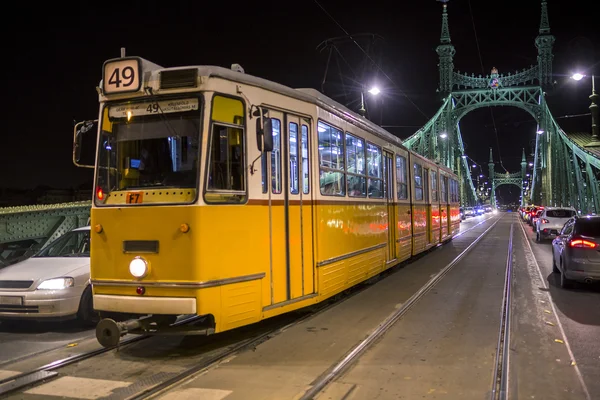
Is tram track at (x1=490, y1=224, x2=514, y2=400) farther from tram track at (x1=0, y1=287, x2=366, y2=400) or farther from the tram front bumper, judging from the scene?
the tram front bumper

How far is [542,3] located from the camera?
246 ft

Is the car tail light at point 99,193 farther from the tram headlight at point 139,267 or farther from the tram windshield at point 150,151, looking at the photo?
the tram headlight at point 139,267

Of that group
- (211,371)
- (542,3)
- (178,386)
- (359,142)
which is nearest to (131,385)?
(178,386)

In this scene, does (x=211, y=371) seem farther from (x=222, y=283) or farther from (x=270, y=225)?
(x=270, y=225)

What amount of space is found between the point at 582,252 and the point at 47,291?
9128mm

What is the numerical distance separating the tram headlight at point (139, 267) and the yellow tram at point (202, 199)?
0.01 meters

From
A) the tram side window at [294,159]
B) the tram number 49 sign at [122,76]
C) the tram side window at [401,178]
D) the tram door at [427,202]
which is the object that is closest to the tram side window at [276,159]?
the tram side window at [294,159]

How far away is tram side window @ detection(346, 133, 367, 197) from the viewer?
28.5ft

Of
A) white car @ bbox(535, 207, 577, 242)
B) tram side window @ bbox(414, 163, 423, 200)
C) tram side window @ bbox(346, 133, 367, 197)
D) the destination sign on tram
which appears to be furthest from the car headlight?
white car @ bbox(535, 207, 577, 242)

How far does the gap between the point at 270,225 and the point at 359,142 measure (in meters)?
3.54

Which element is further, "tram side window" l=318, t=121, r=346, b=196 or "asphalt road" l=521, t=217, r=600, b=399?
"tram side window" l=318, t=121, r=346, b=196

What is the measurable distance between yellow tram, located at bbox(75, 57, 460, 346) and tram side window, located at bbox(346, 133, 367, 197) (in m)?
1.51

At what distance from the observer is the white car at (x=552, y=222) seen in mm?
22703

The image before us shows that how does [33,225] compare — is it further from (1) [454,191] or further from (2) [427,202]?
(1) [454,191]
